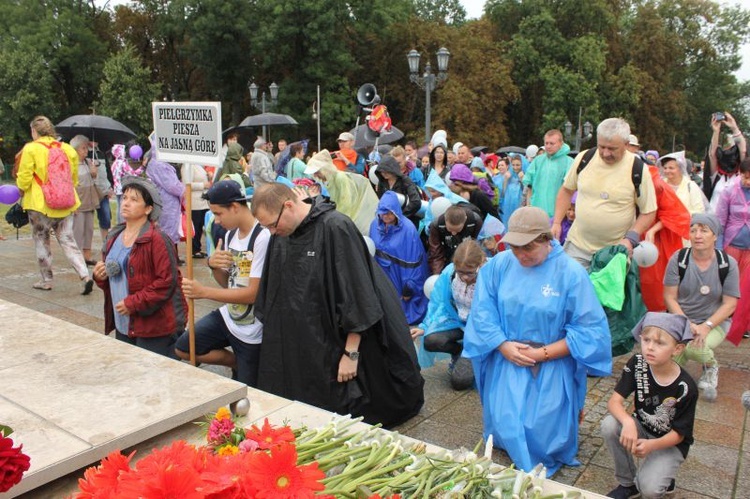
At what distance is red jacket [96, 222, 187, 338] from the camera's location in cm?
435

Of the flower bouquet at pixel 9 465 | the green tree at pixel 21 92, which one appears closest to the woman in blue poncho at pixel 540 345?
the flower bouquet at pixel 9 465

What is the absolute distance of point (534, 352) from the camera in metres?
3.65

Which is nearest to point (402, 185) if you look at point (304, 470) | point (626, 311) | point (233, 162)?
point (626, 311)

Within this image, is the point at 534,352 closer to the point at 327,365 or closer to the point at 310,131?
the point at 327,365

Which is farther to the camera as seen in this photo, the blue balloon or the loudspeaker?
the loudspeaker

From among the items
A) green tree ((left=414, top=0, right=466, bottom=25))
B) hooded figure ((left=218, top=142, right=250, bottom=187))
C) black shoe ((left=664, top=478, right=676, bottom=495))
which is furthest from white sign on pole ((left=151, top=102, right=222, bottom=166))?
green tree ((left=414, top=0, right=466, bottom=25))

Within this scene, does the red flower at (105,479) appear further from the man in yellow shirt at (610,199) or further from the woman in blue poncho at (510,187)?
the woman in blue poncho at (510,187)

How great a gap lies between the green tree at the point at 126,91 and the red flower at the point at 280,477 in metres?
36.0

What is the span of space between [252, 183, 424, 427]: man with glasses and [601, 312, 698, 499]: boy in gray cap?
1395 mm

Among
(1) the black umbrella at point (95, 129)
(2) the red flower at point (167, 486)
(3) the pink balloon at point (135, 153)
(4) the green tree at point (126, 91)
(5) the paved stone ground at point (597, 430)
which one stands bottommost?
(5) the paved stone ground at point (597, 430)

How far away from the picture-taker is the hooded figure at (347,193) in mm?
7402

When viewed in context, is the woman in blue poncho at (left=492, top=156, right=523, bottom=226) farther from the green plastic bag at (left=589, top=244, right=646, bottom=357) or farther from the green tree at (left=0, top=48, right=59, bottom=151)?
the green tree at (left=0, top=48, right=59, bottom=151)

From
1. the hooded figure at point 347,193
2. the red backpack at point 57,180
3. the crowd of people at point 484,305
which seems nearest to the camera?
the crowd of people at point 484,305

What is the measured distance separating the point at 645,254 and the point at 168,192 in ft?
20.5
